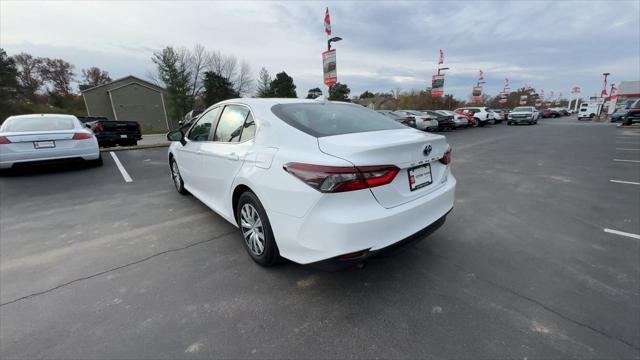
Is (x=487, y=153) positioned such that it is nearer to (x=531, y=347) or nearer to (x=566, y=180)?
(x=566, y=180)

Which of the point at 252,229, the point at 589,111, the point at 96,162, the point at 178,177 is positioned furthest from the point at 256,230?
the point at 589,111

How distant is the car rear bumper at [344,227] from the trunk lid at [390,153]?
0.27 feet

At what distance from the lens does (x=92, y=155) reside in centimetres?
646

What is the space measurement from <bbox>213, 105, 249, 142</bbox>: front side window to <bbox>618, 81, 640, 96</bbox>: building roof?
2657 inches

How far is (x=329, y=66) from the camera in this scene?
11547 millimetres

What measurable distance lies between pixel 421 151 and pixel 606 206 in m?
4.22

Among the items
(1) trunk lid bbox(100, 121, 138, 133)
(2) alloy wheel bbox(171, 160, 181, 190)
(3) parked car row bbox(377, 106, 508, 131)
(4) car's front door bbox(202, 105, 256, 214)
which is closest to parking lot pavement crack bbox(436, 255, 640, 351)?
Answer: (4) car's front door bbox(202, 105, 256, 214)

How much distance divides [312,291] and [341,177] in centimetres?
109

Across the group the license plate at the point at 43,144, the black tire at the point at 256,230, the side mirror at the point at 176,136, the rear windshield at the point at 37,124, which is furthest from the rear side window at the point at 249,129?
the rear windshield at the point at 37,124

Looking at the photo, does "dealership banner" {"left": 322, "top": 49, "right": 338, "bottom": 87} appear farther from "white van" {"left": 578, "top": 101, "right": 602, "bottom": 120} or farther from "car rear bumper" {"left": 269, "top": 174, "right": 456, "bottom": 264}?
"white van" {"left": 578, "top": 101, "right": 602, "bottom": 120}

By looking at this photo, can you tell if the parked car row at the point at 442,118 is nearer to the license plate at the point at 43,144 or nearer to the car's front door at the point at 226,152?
the car's front door at the point at 226,152

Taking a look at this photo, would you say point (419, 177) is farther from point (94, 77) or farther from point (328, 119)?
point (94, 77)

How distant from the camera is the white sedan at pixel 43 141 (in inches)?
217

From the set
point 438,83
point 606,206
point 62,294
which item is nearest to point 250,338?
point 62,294
